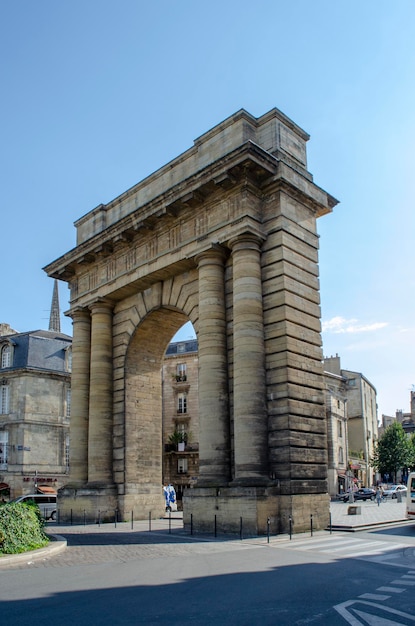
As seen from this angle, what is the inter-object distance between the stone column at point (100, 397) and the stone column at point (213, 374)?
21.7 feet

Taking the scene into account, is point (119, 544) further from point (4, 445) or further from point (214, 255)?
point (4, 445)

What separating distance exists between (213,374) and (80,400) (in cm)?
887

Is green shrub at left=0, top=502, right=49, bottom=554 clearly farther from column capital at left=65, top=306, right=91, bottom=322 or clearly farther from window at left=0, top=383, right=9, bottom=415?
window at left=0, top=383, right=9, bottom=415

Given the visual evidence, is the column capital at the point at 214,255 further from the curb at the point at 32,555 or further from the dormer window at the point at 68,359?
the dormer window at the point at 68,359

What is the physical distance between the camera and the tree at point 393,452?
64125mm

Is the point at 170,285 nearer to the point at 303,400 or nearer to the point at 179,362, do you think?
the point at 303,400

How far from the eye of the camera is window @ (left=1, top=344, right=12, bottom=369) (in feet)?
142

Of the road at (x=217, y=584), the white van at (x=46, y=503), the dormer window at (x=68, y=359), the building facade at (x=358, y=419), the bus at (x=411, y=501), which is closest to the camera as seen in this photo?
the road at (x=217, y=584)

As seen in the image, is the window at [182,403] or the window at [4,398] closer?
the window at [4,398]

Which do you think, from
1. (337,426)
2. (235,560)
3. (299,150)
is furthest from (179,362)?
(235,560)

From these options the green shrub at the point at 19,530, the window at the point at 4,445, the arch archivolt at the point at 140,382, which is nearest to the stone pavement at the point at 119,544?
the green shrub at the point at 19,530

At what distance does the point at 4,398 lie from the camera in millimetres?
42281

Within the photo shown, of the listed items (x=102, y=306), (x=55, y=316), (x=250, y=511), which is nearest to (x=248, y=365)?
(x=250, y=511)

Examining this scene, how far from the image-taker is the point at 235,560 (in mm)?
12516
